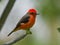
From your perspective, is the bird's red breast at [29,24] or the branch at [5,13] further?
the bird's red breast at [29,24]

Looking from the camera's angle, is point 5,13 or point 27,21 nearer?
point 5,13

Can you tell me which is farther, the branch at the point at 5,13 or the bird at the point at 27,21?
the bird at the point at 27,21

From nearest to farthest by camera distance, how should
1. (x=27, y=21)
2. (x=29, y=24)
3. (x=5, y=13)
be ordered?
(x=5, y=13) < (x=29, y=24) < (x=27, y=21)

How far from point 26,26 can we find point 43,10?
68cm

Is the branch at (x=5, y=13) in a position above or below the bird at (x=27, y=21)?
below

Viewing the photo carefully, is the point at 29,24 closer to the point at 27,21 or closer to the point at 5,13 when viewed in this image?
the point at 27,21

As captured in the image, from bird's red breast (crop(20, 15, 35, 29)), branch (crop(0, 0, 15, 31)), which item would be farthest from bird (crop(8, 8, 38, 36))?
branch (crop(0, 0, 15, 31))

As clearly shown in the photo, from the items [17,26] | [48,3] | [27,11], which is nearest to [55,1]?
[48,3]

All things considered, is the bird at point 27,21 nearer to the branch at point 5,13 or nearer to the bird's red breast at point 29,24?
the bird's red breast at point 29,24

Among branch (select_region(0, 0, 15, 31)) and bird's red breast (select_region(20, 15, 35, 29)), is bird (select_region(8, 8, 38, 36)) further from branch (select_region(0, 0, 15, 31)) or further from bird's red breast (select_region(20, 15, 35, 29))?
branch (select_region(0, 0, 15, 31))

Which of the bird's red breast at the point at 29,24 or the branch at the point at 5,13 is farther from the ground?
the bird's red breast at the point at 29,24

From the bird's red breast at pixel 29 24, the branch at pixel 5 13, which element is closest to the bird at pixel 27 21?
the bird's red breast at pixel 29 24

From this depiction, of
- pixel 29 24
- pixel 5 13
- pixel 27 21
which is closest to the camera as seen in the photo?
pixel 5 13

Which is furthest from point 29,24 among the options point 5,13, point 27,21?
point 5,13
